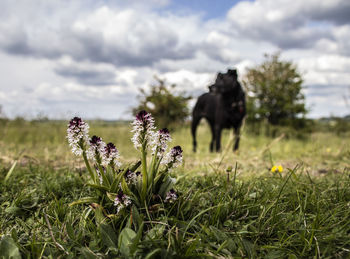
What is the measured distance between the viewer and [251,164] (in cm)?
463

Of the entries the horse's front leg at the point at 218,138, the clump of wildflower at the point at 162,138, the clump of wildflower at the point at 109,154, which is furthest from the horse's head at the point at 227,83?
the clump of wildflower at the point at 109,154

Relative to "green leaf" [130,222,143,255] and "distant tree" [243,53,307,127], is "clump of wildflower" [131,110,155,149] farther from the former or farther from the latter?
"distant tree" [243,53,307,127]

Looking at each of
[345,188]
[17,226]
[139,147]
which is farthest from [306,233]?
[17,226]

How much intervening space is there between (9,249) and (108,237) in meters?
0.59

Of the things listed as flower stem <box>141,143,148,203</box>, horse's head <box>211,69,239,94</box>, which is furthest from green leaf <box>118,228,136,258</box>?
horse's head <box>211,69,239,94</box>

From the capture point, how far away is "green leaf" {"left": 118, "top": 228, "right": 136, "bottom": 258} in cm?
148

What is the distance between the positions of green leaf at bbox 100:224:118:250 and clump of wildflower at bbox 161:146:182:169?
536mm

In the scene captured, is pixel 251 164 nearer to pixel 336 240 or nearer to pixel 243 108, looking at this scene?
pixel 243 108

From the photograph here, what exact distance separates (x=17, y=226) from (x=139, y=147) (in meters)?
1.27

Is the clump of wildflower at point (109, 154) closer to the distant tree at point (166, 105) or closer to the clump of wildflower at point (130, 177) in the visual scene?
the clump of wildflower at point (130, 177)

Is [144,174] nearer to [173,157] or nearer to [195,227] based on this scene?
[173,157]

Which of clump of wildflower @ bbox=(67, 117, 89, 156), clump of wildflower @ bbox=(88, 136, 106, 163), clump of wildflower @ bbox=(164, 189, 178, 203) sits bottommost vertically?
clump of wildflower @ bbox=(164, 189, 178, 203)

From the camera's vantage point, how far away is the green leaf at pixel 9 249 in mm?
1521

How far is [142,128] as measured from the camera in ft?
4.97
